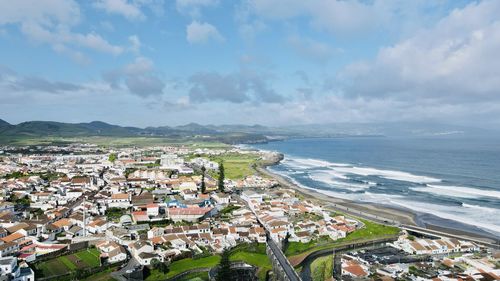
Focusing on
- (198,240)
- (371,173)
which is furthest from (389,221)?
(371,173)

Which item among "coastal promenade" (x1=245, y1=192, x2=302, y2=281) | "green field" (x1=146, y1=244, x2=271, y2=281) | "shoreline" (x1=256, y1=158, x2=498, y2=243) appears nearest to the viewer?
"coastal promenade" (x1=245, y1=192, x2=302, y2=281)

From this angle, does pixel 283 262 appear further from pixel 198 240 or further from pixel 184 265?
pixel 198 240

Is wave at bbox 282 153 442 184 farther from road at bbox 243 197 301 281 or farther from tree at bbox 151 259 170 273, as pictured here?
tree at bbox 151 259 170 273

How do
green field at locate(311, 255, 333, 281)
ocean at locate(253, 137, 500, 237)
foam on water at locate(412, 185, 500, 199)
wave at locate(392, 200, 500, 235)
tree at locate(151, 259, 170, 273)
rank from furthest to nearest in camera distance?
foam on water at locate(412, 185, 500, 199) < ocean at locate(253, 137, 500, 237) < wave at locate(392, 200, 500, 235) < green field at locate(311, 255, 333, 281) < tree at locate(151, 259, 170, 273)

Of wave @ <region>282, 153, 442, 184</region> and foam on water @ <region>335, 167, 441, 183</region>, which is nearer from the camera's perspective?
foam on water @ <region>335, 167, 441, 183</region>

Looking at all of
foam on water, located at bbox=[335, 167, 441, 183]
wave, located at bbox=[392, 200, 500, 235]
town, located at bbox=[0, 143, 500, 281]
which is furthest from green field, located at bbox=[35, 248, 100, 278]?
foam on water, located at bbox=[335, 167, 441, 183]

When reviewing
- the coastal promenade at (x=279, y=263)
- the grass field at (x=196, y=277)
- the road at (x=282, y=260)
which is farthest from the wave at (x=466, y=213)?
the grass field at (x=196, y=277)
